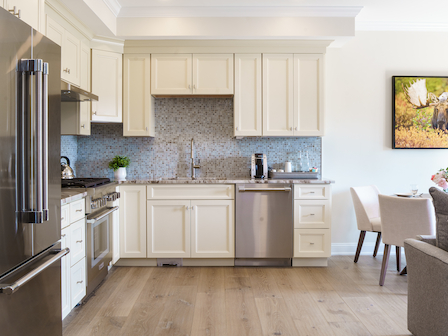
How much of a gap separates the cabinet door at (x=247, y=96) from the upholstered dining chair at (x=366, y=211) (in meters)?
1.24

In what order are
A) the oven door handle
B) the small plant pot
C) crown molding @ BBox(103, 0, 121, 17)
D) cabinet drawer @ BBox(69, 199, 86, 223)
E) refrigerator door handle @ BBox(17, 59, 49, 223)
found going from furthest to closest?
the small plant pot
crown molding @ BBox(103, 0, 121, 17)
the oven door handle
cabinet drawer @ BBox(69, 199, 86, 223)
refrigerator door handle @ BBox(17, 59, 49, 223)

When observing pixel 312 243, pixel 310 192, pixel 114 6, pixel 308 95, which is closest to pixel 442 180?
pixel 310 192

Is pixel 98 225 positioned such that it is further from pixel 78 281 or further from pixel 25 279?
pixel 25 279

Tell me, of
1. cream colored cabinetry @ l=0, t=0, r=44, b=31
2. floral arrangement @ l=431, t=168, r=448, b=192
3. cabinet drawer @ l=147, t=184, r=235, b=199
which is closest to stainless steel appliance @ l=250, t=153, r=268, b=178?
cabinet drawer @ l=147, t=184, r=235, b=199

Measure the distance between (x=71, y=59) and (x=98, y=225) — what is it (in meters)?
1.49

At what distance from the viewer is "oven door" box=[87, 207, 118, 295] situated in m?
2.53

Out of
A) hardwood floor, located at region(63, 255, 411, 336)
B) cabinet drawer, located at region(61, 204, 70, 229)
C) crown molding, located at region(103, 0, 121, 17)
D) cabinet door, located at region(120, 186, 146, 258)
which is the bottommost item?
hardwood floor, located at region(63, 255, 411, 336)

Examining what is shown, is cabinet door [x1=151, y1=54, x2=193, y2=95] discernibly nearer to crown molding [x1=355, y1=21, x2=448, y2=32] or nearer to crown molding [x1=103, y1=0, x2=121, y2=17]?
crown molding [x1=103, y1=0, x2=121, y2=17]

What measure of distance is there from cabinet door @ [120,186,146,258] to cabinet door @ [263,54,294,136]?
1484 mm

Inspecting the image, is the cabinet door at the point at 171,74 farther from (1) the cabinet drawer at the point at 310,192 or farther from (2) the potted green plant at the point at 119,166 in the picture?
(1) the cabinet drawer at the point at 310,192

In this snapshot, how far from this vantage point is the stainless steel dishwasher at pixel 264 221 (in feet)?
10.9

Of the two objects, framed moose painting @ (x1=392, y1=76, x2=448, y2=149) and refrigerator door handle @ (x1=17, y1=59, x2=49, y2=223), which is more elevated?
framed moose painting @ (x1=392, y1=76, x2=448, y2=149)

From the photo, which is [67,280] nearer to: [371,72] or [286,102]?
[286,102]

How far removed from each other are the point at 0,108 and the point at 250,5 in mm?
2696
